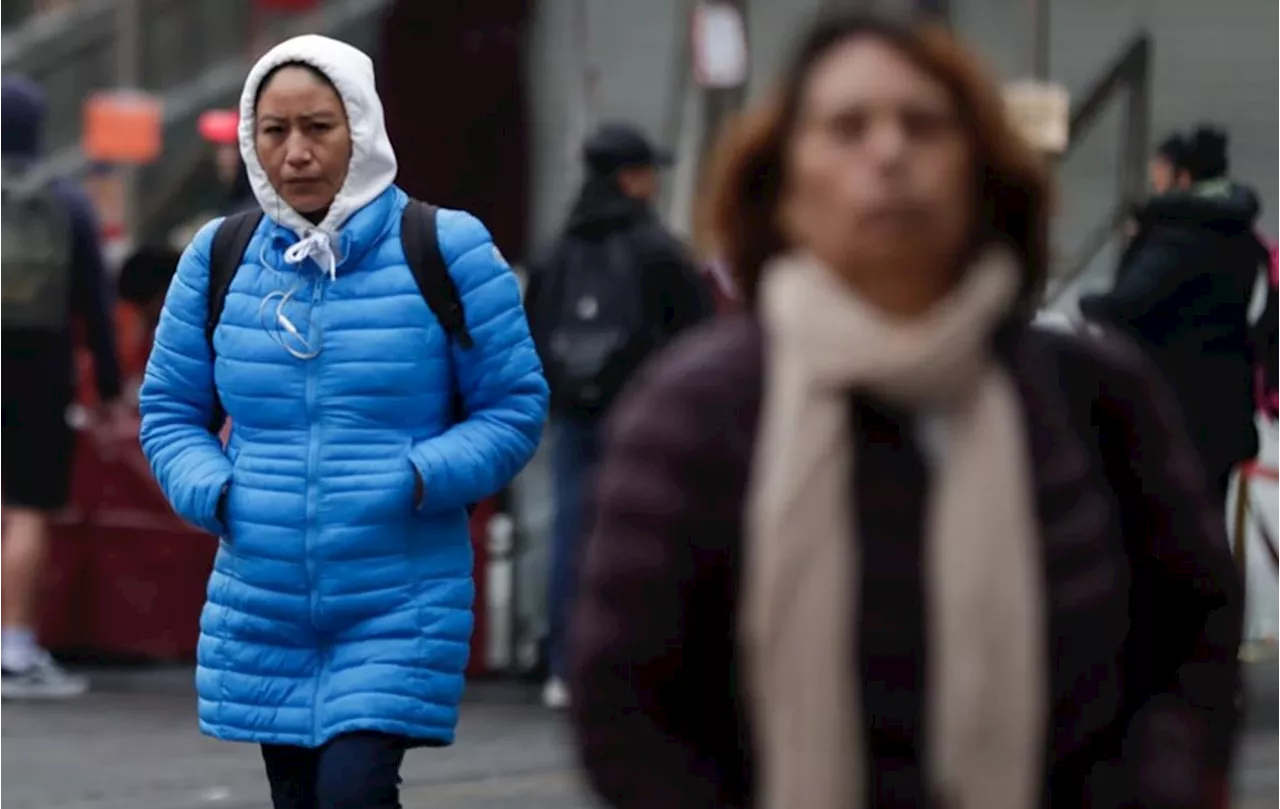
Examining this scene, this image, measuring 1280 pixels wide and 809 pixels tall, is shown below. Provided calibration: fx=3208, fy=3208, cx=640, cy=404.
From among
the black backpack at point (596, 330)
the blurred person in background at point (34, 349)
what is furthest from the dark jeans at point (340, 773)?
Result: the blurred person in background at point (34, 349)

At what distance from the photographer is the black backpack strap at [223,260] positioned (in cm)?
530

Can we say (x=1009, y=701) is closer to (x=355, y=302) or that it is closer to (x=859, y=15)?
(x=859, y=15)

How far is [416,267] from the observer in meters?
5.28

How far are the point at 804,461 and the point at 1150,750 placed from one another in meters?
0.44

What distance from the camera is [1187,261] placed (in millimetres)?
9203

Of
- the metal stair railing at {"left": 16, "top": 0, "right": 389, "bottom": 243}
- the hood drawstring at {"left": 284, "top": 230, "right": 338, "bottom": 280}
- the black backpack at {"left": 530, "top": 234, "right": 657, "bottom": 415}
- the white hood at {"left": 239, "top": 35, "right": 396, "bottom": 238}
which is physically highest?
the white hood at {"left": 239, "top": 35, "right": 396, "bottom": 238}

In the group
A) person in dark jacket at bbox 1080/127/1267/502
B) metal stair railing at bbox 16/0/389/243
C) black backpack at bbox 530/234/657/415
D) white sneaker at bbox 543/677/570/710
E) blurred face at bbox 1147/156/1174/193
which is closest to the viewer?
person in dark jacket at bbox 1080/127/1267/502

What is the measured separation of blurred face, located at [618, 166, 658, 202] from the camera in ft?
31.8

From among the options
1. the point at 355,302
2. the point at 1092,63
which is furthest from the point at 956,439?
the point at 1092,63

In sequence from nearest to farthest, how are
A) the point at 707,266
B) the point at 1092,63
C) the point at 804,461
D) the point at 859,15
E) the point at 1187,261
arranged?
1. the point at 804,461
2. the point at 859,15
3. the point at 1187,261
4. the point at 707,266
5. the point at 1092,63

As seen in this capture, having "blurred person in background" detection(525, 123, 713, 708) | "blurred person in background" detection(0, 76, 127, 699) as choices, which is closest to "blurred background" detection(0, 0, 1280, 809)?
"blurred person in background" detection(0, 76, 127, 699)

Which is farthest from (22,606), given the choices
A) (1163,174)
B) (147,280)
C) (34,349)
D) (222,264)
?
(222,264)

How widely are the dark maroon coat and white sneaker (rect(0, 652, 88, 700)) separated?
771cm

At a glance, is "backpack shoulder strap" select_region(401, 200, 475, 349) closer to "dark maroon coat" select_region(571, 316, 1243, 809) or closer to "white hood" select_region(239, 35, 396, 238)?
"white hood" select_region(239, 35, 396, 238)
